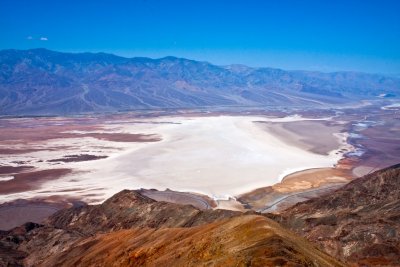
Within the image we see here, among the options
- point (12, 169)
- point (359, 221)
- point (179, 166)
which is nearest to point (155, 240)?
point (359, 221)

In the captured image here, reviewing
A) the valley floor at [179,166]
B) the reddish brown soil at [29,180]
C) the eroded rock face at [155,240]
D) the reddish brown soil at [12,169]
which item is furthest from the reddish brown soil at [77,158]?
the eroded rock face at [155,240]

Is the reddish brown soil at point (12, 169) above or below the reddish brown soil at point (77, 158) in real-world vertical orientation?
below

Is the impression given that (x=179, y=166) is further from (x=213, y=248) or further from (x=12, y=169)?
(x=213, y=248)

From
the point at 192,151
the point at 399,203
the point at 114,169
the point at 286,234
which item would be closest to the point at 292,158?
the point at 192,151

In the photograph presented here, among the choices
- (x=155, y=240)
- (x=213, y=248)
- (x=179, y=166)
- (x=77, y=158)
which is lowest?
(x=179, y=166)

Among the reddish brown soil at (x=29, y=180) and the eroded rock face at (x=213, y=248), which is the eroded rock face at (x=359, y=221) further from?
the reddish brown soil at (x=29, y=180)

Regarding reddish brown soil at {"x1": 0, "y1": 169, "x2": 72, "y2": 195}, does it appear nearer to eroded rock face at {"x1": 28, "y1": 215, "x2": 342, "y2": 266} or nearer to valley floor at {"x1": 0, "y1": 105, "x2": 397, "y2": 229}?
valley floor at {"x1": 0, "y1": 105, "x2": 397, "y2": 229}

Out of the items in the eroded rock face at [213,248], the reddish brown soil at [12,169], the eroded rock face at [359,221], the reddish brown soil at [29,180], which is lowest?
the reddish brown soil at [29,180]

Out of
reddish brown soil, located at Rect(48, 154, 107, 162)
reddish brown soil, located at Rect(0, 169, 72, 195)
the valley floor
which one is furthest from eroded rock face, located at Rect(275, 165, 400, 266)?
reddish brown soil, located at Rect(48, 154, 107, 162)
